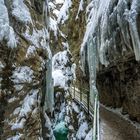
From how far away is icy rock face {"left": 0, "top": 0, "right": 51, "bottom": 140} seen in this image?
6137 mm

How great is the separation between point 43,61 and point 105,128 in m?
3.32

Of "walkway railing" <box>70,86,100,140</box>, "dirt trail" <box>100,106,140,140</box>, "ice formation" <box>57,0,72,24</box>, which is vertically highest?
"ice formation" <box>57,0,72,24</box>

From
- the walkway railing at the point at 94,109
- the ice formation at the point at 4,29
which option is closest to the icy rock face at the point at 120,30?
the walkway railing at the point at 94,109

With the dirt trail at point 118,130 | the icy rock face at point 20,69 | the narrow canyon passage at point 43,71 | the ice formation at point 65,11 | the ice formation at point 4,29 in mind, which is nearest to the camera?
the ice formation at point 4,29

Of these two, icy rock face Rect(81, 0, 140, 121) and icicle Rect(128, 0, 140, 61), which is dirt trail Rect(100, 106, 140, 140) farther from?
icicle Rect(128, 0, 140, 61)

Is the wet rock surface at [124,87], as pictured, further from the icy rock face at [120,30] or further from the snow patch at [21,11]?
the snow patch at [21,11]

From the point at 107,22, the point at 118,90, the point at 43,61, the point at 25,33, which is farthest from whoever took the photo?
the point at 118,90

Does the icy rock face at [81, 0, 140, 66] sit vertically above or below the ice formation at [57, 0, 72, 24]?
below

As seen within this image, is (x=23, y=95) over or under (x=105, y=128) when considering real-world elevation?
over

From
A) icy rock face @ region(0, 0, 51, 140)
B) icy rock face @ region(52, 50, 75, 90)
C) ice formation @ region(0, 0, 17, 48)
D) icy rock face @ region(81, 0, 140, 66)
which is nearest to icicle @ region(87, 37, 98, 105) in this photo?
icy rock face @ region(81, 0, 140, 66)

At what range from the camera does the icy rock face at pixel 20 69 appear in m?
6.14

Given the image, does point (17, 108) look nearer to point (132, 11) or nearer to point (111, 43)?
point (132, 11)

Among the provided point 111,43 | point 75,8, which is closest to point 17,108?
point 111,43

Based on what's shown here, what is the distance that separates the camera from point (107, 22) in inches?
374
